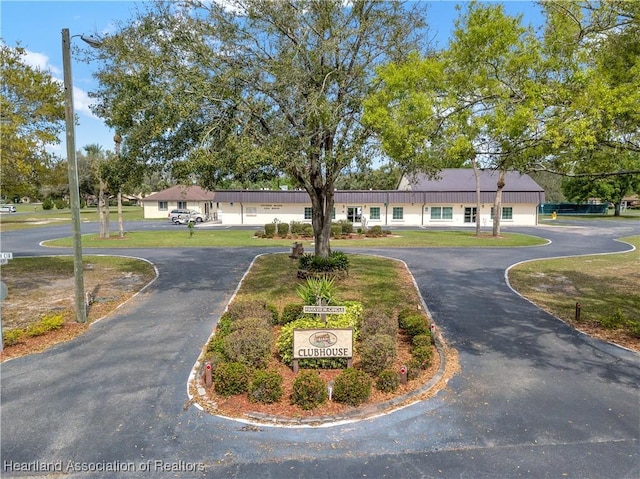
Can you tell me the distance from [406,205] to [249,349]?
4273cm

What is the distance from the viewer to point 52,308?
533 inches

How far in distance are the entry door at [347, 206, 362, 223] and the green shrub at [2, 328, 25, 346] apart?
40323mm

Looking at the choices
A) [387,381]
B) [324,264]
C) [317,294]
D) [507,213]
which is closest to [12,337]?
[317,294]

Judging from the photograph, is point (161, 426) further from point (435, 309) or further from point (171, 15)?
point (171, 15)

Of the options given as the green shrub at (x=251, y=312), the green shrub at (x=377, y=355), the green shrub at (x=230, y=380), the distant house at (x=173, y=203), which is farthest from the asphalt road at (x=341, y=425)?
the distant house at (x=173, y=203)

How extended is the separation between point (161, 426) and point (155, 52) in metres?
10.4

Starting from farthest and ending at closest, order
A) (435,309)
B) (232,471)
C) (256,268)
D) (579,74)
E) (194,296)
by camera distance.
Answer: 1. (256,268)
2. (194,296)
3. (435,309)
4. (579,74)
5. (232,471)

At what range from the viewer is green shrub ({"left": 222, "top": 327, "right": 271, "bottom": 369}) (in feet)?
28.6

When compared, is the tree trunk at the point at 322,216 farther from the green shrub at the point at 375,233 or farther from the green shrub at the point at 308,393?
the green shrub at the point at 375,233

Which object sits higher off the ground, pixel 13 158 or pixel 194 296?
pixel 13 158

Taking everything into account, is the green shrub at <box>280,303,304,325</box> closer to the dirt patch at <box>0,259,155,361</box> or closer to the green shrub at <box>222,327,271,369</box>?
the green shrub at <box>222,327,271,369</box>

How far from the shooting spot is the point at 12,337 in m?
10.3

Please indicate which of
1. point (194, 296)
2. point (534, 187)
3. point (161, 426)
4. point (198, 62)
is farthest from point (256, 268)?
point (534, 187)

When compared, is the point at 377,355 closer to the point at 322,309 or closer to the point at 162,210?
the point at 322,309
